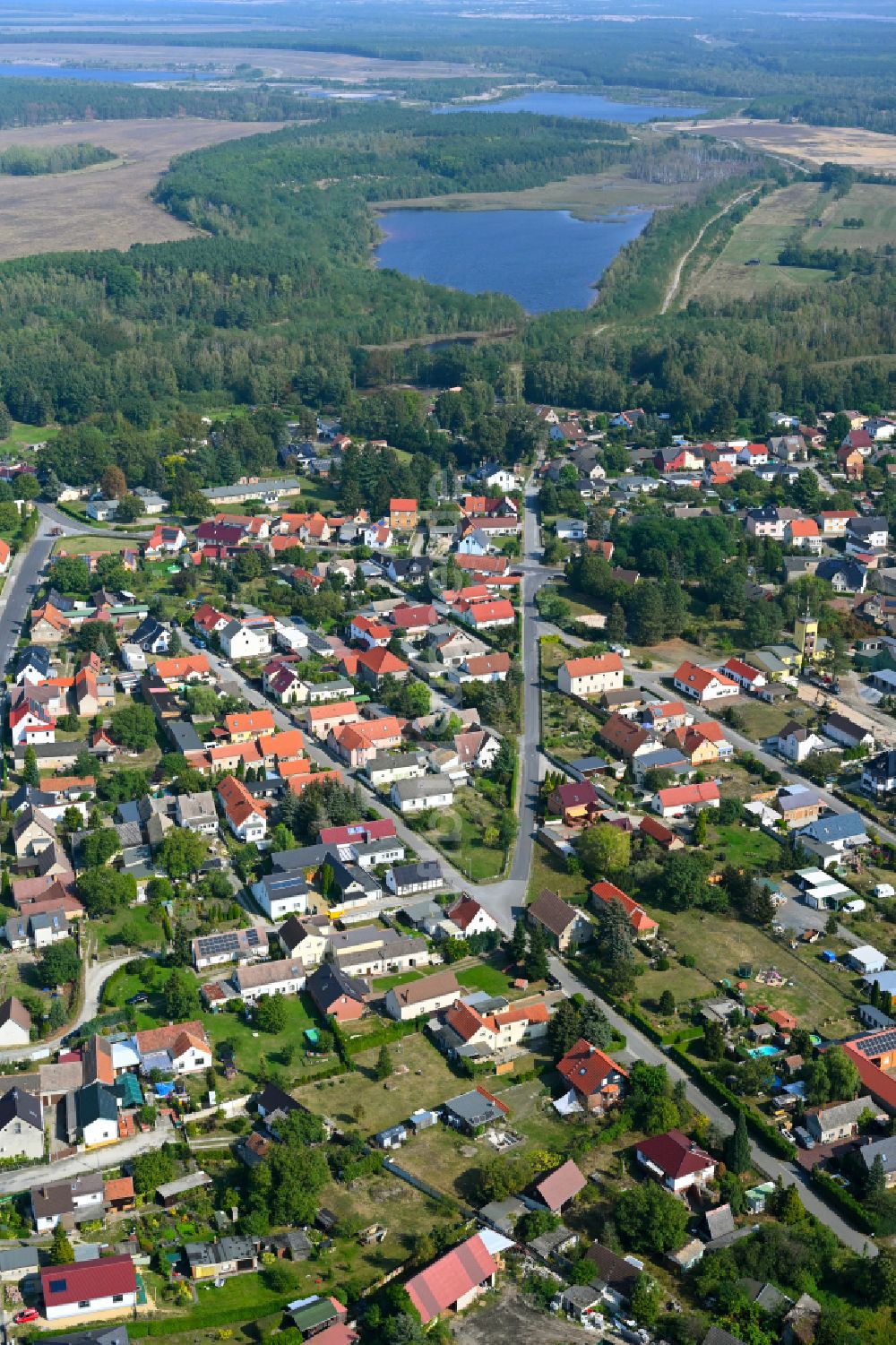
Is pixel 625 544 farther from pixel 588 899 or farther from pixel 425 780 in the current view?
pixel 588 899

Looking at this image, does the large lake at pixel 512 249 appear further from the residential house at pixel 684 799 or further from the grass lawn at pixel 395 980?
the grass lawn at pixel 395 980

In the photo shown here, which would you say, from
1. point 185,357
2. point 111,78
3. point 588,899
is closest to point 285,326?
point 185,357

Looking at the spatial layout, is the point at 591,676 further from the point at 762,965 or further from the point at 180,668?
the point at 762,965

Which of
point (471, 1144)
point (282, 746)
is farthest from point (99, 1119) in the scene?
point (282, 746)

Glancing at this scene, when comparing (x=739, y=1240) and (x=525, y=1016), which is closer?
(x=739, y=1240)

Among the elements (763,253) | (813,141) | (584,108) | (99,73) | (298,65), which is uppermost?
(298,65)

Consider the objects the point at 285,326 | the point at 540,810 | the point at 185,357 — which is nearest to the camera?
the point at 540,810

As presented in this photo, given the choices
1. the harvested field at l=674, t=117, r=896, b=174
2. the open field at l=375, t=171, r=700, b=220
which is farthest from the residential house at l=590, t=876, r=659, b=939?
the harvested field at l=674, t=117, r=896, b=174
